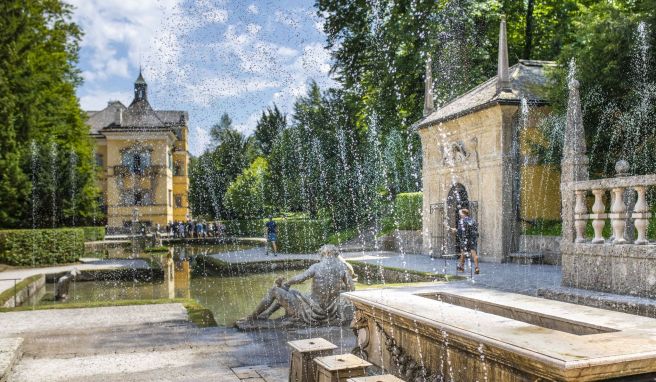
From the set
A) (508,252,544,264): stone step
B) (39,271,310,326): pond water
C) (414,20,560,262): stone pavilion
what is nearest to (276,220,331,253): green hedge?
(39,271,310,326): pond water

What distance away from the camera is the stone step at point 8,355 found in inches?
246

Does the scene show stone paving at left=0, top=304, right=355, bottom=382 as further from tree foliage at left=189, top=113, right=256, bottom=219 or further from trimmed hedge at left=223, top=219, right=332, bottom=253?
tree foliage at left=189, top=113, right=256, bottom=219

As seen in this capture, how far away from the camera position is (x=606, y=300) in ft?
24.1

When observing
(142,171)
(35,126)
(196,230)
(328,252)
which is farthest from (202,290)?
(142,171)

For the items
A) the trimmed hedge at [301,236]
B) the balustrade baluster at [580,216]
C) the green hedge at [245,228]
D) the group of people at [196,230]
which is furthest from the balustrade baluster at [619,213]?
the green hedge at [245,228]

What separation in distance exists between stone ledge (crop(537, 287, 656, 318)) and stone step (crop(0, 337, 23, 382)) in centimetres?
746

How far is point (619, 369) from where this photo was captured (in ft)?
11.1

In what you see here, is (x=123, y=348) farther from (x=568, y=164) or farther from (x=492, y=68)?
(x=492, y=68)

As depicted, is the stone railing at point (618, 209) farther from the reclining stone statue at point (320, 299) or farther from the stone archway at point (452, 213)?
the stone archway at point (452, 213)

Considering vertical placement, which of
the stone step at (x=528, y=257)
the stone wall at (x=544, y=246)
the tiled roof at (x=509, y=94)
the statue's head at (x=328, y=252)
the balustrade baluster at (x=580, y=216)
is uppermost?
the tiled roof at (x=509, y=94)

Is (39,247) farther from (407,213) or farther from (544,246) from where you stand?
(544,246)

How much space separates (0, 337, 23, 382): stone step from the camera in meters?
6.24

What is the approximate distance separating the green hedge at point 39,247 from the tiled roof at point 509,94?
1668cm

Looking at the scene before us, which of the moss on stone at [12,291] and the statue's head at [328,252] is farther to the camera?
the moss on stone at [12,291]
